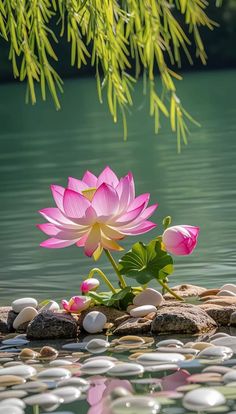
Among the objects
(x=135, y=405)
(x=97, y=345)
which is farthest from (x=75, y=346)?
(x=135, y=405)

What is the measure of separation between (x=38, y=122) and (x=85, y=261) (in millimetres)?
20275

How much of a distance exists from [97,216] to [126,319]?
371mm

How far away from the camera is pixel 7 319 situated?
4.61 m

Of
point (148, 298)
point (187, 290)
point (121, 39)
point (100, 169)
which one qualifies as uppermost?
point (121, 39)

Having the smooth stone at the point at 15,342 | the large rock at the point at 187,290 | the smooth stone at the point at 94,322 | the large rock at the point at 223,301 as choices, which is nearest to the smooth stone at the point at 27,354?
the smooth stone at the point at 15,342

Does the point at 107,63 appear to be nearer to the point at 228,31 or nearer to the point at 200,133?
the point at 200,133

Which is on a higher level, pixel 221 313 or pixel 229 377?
pixel 229 377

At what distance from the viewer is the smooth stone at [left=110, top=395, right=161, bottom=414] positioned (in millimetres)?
3080

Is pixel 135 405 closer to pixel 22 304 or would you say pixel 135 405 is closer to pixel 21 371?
pixel 21 371

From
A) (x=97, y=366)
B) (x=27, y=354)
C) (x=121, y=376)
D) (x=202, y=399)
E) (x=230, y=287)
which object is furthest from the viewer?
(x=230, y=287)

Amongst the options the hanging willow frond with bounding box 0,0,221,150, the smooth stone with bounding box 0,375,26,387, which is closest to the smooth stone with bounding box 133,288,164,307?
the hanging willow frond with bounding box 0,0,221,150

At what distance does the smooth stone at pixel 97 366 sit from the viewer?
3655 millimetres

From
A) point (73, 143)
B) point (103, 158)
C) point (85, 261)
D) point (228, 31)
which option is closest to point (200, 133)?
point (73, 143)

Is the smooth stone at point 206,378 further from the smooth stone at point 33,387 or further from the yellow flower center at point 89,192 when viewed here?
the yellow flower center at point 89,192
